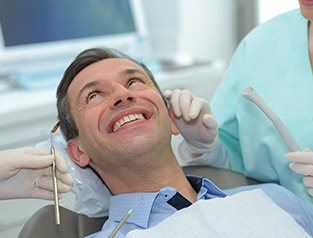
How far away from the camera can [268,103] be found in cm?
142

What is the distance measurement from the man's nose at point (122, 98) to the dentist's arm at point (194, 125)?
0.54 ft

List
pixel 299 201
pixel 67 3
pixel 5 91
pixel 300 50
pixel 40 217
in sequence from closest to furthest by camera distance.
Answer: pixel 40 217
pixel 299 201
pixel 300 50
pixel 5 91
pixel 67 3

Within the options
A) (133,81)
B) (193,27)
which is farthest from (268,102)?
(193,27)

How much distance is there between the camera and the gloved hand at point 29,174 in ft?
3.80

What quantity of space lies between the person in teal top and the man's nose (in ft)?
0.55

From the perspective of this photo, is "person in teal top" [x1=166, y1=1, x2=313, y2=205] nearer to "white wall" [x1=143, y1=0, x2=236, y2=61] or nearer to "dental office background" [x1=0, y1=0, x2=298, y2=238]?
"dental office background" [x1=0, y1=0, x2=298, y2=238]

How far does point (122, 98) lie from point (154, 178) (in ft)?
0.66

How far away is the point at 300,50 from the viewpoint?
4.82 feet

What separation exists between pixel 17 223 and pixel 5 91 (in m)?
1.07

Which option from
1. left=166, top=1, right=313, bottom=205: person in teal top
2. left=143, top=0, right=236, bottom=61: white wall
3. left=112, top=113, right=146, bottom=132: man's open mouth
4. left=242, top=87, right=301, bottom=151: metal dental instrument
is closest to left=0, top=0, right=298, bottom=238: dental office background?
left=143, top=0, right=236, bottom=61: white wall

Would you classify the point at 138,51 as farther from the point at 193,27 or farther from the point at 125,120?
the point at 125,120

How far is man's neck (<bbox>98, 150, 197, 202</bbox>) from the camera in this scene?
1.26 meters

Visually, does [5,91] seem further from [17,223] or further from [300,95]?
[300,95]

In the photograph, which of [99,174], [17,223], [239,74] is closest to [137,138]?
[99,174]
